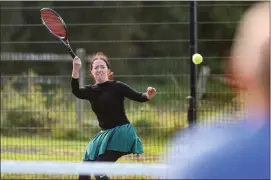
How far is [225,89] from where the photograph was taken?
6918 mm

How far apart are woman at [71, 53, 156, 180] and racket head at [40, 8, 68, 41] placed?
413 millimetres

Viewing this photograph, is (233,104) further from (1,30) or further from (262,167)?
(262,167)

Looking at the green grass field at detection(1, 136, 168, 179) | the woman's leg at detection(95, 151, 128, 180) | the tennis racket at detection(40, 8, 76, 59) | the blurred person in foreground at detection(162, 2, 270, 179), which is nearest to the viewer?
→ the blurred person in foreground at detection(162, 2, 270, 179)

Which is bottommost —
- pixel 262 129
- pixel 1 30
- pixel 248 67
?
pixel 262 129

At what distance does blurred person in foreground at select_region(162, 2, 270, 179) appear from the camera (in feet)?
6.54

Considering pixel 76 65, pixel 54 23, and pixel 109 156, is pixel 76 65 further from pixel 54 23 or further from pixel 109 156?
pixel 109 156

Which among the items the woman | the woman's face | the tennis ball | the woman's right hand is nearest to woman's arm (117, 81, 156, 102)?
the woman

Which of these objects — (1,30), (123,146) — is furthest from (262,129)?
(1,30)

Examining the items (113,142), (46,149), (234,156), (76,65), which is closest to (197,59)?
(113,142)

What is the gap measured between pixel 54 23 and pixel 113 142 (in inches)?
46.2

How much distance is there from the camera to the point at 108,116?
17.0ft

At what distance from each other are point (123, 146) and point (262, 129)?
3247 mm

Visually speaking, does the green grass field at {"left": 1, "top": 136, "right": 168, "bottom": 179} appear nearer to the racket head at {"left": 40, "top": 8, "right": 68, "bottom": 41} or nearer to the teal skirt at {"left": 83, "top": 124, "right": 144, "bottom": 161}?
the teal skirt at {"left": 83, "top": 124, "right": 144, "bottom": 161}

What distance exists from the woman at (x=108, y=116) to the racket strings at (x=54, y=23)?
0.43m
